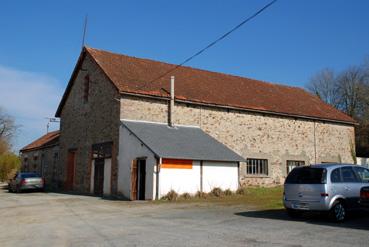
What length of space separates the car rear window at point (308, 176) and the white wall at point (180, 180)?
8550 millimetres

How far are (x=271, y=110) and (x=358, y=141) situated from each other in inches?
775

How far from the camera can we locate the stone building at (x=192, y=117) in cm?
2428

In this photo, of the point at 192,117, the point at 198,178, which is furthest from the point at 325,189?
the point at 192,117

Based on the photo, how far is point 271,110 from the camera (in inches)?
1138

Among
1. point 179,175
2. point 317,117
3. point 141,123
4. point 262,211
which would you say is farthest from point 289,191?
point 317,117

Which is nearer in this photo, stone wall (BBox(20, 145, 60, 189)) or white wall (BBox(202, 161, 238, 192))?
white wall (BBox(202, 161, 238, 192))

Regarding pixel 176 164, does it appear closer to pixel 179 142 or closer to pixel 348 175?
pixel 179 142

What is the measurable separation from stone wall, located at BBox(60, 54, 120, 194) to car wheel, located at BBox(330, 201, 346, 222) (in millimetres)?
14054

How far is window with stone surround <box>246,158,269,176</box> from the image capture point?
90.4ft

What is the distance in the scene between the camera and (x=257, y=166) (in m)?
28.1

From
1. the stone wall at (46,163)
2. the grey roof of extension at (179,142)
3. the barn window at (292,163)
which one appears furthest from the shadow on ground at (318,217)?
the stone wall at (46,163)

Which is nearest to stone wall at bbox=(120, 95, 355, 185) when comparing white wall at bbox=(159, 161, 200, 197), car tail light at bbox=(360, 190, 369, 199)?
white wall at bbox=(159, 161, 200, 197)

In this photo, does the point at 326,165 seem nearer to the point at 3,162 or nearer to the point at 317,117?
the point at 317,117

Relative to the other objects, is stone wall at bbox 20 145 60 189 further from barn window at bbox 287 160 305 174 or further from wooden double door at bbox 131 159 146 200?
barn window at bbox 287 160 305 174
